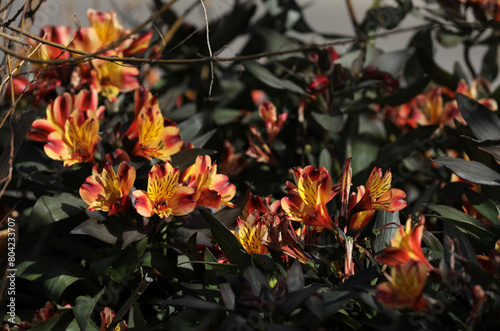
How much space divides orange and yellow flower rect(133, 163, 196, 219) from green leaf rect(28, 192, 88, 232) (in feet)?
0.54

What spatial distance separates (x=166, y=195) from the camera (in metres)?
0.79

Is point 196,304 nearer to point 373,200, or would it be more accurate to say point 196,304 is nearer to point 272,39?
point 373,200

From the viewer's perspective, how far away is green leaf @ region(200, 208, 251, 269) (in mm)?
734

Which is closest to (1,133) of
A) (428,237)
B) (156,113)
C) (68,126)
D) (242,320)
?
(68,126)

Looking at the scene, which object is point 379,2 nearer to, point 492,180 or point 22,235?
point 492,180

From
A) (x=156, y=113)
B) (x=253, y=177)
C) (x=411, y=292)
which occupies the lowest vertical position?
(x=253, y=177)

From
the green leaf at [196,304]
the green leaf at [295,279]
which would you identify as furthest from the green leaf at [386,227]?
the green leaf at [196,304]

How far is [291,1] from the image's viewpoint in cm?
151

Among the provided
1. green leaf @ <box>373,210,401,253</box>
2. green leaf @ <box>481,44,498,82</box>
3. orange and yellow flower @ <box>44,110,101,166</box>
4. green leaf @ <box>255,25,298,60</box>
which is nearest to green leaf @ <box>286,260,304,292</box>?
green leaf @ <box>373,210,401,253</box>

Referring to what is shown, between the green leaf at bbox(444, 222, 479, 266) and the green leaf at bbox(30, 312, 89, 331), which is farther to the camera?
the green leaf at bbox(30, 312, 89, 331)

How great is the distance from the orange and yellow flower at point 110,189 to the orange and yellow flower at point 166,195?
26mm

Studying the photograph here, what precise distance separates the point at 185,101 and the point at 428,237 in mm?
859

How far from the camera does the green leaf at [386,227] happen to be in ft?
2.61

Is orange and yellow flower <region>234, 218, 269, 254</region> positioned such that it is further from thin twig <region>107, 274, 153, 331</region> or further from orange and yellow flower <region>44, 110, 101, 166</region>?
orange and yellow flower <region>44, 110, 101, 166</region>
